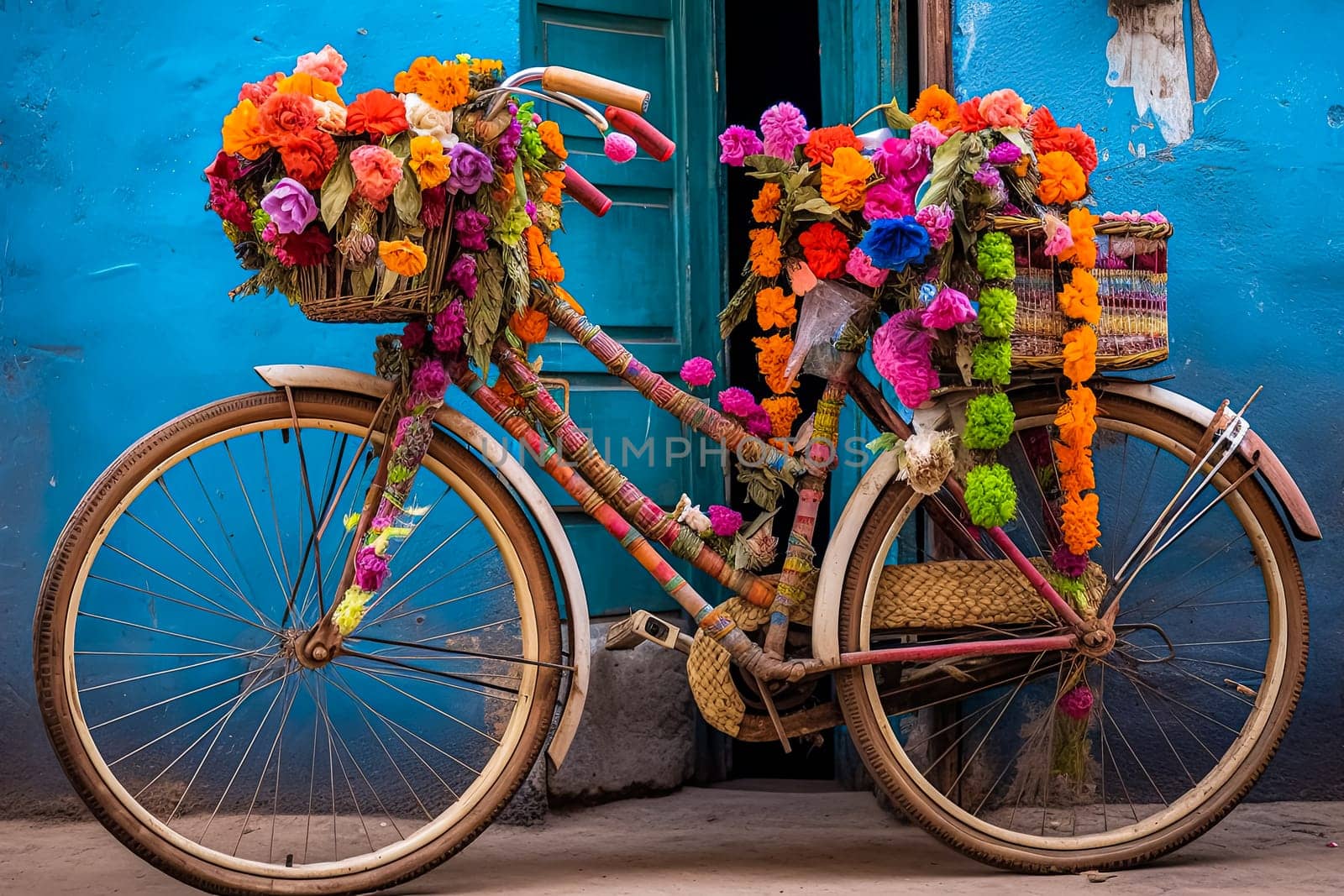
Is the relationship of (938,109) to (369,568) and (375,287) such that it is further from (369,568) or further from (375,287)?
(369,568)

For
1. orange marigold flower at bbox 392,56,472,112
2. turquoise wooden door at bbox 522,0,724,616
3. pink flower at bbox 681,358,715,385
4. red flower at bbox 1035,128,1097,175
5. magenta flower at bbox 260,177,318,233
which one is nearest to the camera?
magenta flower at bbox 260,177,318,233

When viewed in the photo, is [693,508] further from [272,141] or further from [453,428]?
[272,141]

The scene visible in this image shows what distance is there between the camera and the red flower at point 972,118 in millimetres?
2754

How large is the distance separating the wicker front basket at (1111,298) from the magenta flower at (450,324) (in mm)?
1138

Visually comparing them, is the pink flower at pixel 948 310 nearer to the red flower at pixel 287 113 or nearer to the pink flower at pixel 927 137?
the pink flower at pixel 927 137

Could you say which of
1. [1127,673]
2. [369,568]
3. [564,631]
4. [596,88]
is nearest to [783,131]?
[596,88]

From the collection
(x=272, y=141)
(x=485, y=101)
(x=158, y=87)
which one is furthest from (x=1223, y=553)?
(x=158, y=87)

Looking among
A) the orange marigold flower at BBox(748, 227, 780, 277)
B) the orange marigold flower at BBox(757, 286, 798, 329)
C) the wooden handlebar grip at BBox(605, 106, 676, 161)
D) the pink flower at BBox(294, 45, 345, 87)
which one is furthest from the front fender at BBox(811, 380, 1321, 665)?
→ the pink flower at BBox(294, 45, 345, 87)

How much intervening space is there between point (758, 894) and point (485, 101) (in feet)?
5.78

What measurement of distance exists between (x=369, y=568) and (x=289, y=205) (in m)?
0.74

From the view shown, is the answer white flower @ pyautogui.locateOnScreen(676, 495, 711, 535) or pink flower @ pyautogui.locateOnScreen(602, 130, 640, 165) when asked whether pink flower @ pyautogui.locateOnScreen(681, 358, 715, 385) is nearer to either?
white flower @ pyautogui.locateOnScreen(676, 495, 711, 535)

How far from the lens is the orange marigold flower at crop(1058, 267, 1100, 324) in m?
2.73

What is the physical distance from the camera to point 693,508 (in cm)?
296

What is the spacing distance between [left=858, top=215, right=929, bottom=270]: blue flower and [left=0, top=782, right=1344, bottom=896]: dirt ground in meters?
1.37
